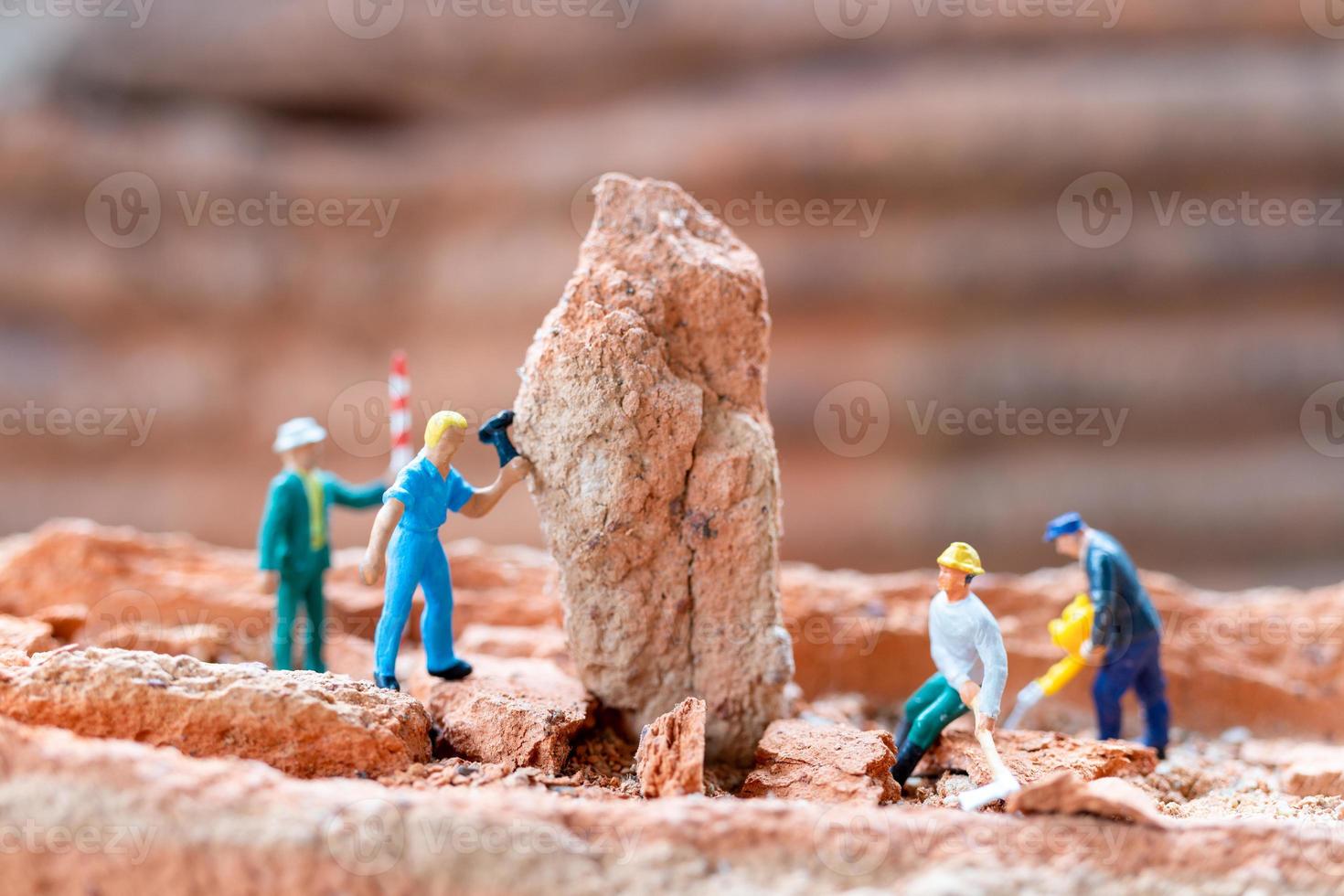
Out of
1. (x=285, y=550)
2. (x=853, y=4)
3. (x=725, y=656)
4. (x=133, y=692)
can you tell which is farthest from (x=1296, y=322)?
(x=133, y=692)

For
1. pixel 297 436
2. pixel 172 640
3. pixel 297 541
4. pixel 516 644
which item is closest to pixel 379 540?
pixel 297 541

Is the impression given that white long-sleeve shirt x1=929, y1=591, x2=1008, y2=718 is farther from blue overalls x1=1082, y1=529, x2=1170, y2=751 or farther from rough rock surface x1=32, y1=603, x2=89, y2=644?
rough rock surface x1=32, y1=603, x2=89, y2=644

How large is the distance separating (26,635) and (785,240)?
24.4 ft

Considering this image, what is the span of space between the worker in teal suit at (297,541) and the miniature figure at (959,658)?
282 cm

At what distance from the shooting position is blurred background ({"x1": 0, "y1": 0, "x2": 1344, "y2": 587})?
965 cm

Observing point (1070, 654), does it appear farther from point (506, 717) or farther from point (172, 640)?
point (172, 640)

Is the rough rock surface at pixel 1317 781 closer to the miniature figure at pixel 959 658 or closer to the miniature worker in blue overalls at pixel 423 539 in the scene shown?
the miniature figure at pixel 959 658

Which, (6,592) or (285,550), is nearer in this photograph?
(285,550)

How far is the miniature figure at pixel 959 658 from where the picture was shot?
3643 millimetres

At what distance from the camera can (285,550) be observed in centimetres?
484

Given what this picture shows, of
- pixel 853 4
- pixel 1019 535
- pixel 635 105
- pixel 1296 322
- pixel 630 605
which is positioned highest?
pixel 853 4

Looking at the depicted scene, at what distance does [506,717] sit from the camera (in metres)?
3.71

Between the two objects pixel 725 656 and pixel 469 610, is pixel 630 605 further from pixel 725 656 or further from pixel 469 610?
pixel 469 610

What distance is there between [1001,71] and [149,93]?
28.5ft
